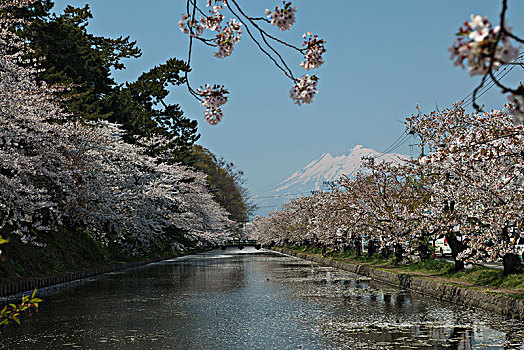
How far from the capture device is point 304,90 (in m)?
7.21

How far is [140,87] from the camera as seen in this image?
49344mm

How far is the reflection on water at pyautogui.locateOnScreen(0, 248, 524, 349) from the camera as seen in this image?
32.2 ft

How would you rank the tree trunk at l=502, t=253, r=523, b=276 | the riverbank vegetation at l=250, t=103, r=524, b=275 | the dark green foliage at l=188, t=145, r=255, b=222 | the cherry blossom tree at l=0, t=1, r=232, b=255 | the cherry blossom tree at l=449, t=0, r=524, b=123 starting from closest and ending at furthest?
1. the cherry blossom tree at l=449, t=0, r=524, b=123
2. the riverbank vegetation at l=250, t=103, r=524, b=275
3. the tree trunk at l=502, t=253, r=523, b=276
4. the cherry blossom tree at l=0, t=1, r=232, b=255
5. the dark green foliage at l=188, t=145, r=255, b=222

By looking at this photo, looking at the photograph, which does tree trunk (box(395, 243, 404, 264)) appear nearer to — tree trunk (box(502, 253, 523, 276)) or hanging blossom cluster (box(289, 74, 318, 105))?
tree trunk (box(502, 253, 523, 276))

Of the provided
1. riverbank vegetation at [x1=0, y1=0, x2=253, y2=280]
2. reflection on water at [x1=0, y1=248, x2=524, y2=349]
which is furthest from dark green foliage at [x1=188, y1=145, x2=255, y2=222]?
reflection on water at [x1=0, y1=248, x2=524, y2=349]

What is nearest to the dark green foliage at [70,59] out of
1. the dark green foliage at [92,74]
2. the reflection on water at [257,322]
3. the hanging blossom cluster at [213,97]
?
the dark green foliage at [92,74]

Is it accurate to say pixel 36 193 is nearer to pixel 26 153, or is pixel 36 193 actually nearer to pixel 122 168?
pixel 26 153

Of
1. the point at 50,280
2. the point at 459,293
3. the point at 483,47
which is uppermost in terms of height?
the point at 483,47

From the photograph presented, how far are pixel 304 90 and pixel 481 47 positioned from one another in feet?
14.8

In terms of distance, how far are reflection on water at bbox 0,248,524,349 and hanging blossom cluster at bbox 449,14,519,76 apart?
7.34 m

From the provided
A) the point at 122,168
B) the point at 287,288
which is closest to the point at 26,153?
the point at 287,288

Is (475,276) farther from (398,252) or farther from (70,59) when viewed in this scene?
(70,59)

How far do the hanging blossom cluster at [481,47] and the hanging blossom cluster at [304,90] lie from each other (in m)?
4.44

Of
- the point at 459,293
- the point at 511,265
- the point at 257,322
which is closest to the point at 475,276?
the point at 511,265
